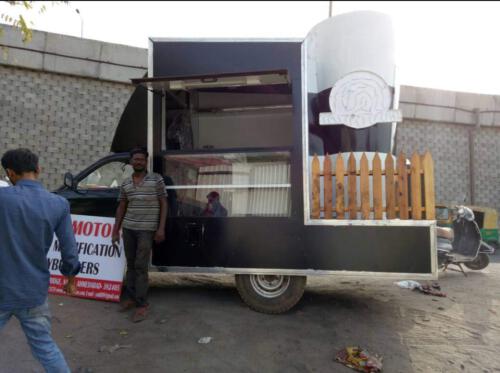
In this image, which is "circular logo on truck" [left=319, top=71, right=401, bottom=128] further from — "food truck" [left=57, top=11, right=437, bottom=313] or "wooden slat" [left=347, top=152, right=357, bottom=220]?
"wooden slat" [left=347, top=152, right=357, bottom=220]

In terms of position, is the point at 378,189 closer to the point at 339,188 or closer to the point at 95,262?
the point at 339,188

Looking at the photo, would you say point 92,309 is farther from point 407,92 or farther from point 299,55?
point 407,92

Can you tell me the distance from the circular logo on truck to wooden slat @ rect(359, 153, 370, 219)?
1.54ft

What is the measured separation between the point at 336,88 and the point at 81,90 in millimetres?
6887

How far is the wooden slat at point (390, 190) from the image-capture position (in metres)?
3.74

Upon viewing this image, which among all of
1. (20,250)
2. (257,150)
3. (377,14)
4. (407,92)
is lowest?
(20,250)

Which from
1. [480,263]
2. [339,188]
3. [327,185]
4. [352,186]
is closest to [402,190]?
[352,186]

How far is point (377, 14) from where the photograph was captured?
4.47 meters

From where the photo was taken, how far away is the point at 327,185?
154 inches

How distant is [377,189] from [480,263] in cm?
402

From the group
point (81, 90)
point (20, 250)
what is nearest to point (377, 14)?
point (20, 250)

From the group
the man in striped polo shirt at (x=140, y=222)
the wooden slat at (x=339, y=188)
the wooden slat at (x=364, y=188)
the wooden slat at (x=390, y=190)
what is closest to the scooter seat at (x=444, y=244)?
the wooden slat at (x=390, y=190)

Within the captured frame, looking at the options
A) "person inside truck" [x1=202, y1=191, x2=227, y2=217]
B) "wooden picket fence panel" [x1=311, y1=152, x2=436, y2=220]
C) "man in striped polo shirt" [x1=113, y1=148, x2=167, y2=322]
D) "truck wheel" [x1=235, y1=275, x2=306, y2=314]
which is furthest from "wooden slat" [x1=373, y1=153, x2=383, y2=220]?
"man in striped polo shirt" [x1=113, y1=148, x2=167, y2=322]

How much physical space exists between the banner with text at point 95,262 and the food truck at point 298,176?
0.26 m
